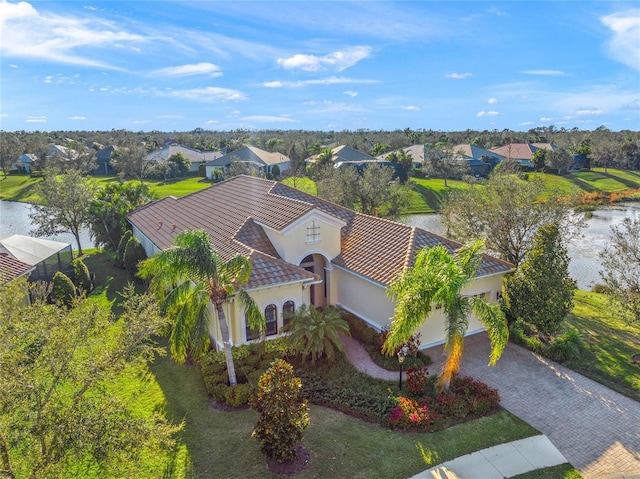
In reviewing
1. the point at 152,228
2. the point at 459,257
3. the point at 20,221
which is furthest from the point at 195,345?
the point at 20,221

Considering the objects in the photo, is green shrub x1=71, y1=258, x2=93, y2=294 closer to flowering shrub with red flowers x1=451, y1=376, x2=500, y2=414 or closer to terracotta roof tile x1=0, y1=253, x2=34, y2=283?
terracotta roof tile x1=0, y1=253, x2=34, y2=283

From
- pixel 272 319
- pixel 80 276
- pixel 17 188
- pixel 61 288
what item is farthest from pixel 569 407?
pixel 17 188

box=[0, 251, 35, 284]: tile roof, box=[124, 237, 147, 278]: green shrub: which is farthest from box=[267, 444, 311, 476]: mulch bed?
box=[124, 237, 147, 278]: green shrub

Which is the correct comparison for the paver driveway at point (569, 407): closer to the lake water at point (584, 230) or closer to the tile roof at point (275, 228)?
the tile roof at point (275, 228)

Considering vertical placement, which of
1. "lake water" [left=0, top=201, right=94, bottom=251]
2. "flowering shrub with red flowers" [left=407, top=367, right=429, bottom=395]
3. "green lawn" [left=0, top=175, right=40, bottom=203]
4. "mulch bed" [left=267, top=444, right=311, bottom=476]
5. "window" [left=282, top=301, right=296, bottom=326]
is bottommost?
"lake water" [left=0, top=201, right=94, bottom=251]

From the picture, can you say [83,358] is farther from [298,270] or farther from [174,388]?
[298,270]

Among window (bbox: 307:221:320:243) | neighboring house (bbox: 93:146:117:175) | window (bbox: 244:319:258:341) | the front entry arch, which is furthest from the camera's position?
neighboring house (bbox: 93:146:117:175)

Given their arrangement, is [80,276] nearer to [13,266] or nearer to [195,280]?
[13,266]
